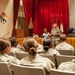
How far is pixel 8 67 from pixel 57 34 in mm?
7173

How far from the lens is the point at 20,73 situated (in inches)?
96.0

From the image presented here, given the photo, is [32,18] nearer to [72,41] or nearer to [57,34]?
[57,34]

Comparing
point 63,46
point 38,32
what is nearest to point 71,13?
point 38,32

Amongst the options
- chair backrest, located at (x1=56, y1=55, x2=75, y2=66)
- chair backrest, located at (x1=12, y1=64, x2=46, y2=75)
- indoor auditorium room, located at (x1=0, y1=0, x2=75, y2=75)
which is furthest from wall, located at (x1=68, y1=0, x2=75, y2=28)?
chair backrest, located at (x1=12, y1=64, x2=46, y2=75)

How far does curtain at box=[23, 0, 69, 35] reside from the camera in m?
11.6

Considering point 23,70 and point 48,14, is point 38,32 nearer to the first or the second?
point 48,14

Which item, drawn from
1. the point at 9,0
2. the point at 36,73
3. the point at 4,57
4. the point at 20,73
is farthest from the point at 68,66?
the point at 9,0

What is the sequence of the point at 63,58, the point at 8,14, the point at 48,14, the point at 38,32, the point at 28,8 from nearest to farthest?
the point at 63,58 → the point at 8,14 → the point at 28,8 → the point at 38,32 → the point at 48,14

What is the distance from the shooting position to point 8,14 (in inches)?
381

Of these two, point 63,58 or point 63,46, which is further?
point 63,46

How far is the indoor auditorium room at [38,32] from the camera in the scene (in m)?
2.72

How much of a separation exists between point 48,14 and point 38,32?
1256 mm

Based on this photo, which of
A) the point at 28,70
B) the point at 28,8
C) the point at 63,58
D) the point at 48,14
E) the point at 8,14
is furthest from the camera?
the point at 48,14

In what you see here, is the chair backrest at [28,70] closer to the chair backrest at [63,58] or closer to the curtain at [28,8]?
the chair backrest at [63,58]
